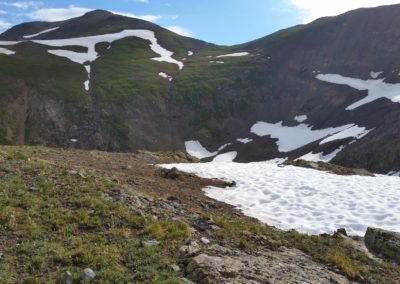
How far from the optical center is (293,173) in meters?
30.4

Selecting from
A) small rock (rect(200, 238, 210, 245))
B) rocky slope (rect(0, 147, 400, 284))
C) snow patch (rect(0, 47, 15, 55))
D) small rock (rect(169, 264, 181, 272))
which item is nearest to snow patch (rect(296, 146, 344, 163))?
rocky slope (rect(0, 147, 400, 284))

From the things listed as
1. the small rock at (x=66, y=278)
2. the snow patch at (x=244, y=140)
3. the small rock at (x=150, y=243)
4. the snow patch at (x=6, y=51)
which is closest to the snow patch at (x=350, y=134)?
the snow patch at (x=244, y=140)

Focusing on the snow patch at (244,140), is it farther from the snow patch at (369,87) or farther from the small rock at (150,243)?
the small rock at (150,243)

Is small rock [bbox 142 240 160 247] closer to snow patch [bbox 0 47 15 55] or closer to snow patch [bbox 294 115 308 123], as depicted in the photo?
snow patch [bbox 294 115 308 123]

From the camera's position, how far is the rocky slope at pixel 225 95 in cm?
9094

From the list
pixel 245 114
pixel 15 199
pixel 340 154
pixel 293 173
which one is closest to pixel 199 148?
pixel 245 114

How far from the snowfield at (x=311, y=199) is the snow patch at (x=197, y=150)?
70.7 metres

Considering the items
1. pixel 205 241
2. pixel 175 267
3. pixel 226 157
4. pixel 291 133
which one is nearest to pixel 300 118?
pixel 291 133

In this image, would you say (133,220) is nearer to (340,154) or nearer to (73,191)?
(73,191)

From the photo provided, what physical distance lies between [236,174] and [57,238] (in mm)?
17594

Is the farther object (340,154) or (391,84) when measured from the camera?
(391,84)

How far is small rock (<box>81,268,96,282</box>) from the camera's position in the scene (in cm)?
1048

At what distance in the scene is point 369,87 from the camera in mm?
115062

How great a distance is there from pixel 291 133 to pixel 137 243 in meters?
96.6
